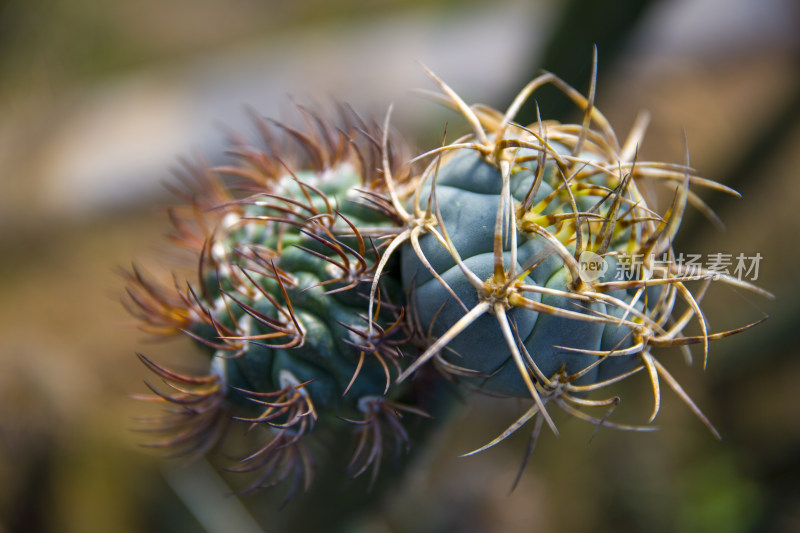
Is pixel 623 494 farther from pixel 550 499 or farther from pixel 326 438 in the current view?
pixel 326 438

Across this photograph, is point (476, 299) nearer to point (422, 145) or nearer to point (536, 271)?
point (536, 271)

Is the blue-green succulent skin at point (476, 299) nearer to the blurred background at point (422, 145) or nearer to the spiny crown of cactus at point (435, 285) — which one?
the spiny crown of cactus at point (435, 285)

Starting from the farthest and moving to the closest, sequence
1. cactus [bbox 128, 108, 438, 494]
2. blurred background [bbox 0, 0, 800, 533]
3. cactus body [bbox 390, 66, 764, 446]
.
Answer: blurred background [bbox 0, 0, 800, 533] → cactus [bbox 128, 108, 438, 494] → cactus body [bbox 390, 66, 764, 446]

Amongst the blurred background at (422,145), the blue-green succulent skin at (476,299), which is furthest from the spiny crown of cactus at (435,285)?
the blurred background at (422,145)

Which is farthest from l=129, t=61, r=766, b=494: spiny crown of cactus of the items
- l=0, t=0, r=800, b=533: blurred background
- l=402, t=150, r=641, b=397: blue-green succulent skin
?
l=0, t=0, r=800, b=533: blurred background

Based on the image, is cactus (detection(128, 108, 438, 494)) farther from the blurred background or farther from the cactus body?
the blurred background

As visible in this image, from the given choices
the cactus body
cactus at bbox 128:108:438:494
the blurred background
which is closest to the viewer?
the cactus body
